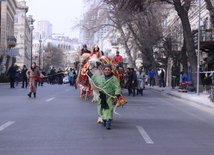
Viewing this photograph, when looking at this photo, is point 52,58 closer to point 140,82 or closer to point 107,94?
point 140,82

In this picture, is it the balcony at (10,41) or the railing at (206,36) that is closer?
the railing at (206,36)

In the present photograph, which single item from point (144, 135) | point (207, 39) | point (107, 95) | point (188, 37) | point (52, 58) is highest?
point (52, 58)

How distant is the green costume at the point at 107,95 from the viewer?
891cm

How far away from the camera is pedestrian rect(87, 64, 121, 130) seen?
351 inches

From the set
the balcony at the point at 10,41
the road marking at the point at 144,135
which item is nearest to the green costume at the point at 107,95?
the road marking at the point at 144,135

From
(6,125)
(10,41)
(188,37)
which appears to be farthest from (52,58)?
(6,125)

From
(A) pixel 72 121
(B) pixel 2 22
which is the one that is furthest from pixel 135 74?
(B) pixel 2 22

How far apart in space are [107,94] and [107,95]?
0.09 ft

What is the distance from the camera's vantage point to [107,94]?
9.03 meters

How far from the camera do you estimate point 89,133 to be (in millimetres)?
8383

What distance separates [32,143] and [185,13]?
2016 centimetres

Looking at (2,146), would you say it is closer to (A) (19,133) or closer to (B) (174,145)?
(A) (19,133)

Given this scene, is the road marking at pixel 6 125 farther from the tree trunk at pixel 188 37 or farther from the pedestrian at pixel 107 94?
the tree trunk at pixel 188 37

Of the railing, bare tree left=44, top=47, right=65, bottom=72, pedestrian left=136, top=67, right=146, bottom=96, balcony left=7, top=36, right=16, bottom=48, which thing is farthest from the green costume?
bare tree left=44, top=47, right=65, bottom=72
